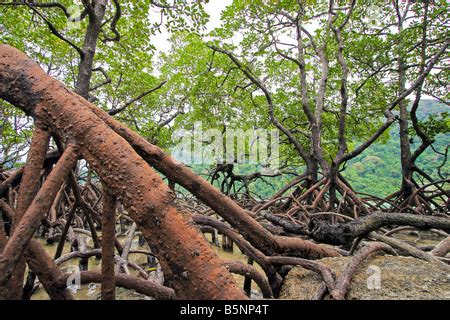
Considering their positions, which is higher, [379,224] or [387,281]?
[379,224]

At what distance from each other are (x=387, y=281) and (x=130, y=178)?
4.34 ft

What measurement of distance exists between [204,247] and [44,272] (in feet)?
2.64

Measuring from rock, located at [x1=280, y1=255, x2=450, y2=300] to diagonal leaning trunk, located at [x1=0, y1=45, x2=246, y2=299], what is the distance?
2.44 feet

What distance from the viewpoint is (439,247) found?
5.95 ft

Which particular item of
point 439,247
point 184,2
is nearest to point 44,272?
point 439,247

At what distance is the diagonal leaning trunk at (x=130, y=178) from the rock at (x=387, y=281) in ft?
2.44

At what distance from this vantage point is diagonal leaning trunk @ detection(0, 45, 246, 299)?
78 centimetres

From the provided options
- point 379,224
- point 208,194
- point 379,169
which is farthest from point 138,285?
point 379,169

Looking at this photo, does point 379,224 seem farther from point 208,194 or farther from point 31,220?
point 31,220

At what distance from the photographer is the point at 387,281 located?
1.27 meters

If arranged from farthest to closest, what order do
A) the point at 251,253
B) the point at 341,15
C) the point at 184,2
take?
the point at 341,15 < the point at 184,2 < the point at 251,253

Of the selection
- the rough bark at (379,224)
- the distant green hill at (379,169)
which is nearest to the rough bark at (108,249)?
the rough bark at (379,224)

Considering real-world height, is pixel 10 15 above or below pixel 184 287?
above
